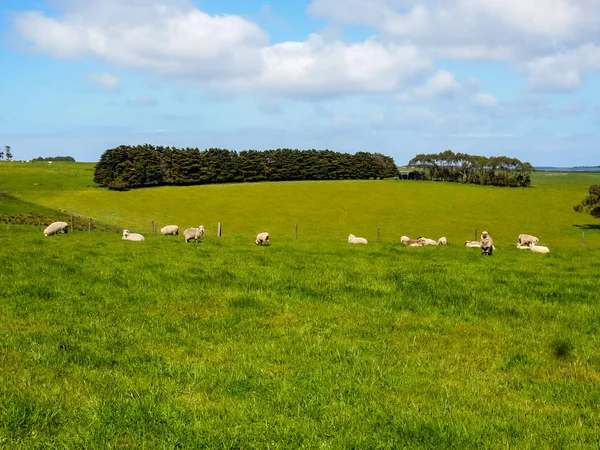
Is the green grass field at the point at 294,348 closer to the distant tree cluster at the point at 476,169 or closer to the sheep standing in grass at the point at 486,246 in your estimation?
the sheep standing in grass at the point at 486,246

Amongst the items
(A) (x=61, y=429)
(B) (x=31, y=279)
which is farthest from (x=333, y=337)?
(B) (x=31, y=279)

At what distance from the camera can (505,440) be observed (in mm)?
6945

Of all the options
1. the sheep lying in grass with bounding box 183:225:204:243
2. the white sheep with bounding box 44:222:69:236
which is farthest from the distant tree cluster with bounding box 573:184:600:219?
the white sheep with bounding box 44:222:69:236

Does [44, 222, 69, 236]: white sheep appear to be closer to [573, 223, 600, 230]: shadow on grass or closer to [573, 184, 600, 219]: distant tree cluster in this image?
[573, 184, 600, 219]: distant tree cluster

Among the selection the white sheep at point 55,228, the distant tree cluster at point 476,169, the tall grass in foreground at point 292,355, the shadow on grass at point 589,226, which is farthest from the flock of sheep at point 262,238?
the distant tree cluster at point 476,169

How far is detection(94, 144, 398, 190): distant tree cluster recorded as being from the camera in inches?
4820

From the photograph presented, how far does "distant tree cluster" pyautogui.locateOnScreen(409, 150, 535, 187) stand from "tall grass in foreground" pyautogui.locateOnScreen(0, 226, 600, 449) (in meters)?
134

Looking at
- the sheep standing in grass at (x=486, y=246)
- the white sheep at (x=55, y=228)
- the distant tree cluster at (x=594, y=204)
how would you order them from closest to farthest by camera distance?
the sheep standing in grass at (x=486, y=246) → the white sheep at (x=55, y=228) → the distant tree cluster at (x=594, y=204)

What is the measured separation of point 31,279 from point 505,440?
14.8 m

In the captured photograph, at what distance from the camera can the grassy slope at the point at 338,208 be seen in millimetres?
79000

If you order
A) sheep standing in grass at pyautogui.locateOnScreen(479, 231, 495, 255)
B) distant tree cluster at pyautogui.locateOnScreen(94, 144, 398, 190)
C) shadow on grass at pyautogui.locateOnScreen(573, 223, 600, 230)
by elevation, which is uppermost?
distant tree cluster at pyautogui.locateOnScreen(94, 144, 398, 190)

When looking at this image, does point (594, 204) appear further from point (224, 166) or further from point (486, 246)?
point (224, 166)

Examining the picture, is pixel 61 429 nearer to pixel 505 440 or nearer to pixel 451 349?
pixel 505 440

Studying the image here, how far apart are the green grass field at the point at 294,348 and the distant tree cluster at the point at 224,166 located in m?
101
